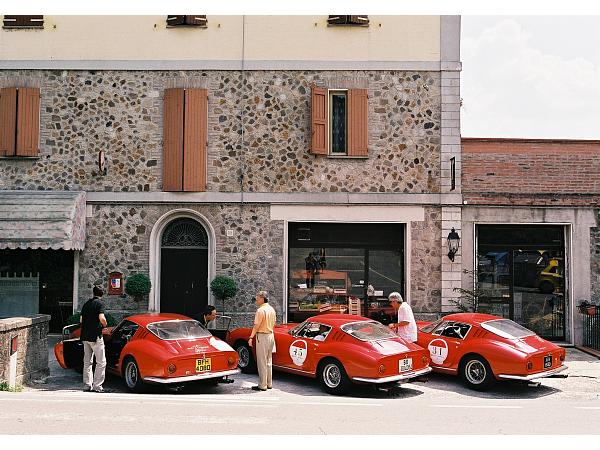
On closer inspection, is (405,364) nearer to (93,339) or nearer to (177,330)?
(177,330)

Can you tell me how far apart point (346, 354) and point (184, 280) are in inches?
273

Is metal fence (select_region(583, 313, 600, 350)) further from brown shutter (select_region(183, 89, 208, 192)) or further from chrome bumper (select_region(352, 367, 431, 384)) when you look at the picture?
brown shutter (select_region(183, 89, 208, 192))

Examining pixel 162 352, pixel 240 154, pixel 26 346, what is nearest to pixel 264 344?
pixel 162 352

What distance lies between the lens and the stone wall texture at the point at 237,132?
16.3 meters

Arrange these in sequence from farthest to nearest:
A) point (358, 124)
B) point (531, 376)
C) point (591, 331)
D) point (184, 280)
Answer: point (184, 280), point (358, 124), point (591, 331), point (531, 376)

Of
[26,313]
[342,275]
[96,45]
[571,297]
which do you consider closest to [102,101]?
[96,45]

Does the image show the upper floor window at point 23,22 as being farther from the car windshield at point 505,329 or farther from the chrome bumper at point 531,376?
the chrome bumper at point 531,376

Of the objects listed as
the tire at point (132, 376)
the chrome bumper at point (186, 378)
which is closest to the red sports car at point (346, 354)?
the chrome bumper at point (186, 378)

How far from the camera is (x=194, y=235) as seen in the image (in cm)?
1659

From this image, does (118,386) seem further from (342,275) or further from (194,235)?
(342,275)

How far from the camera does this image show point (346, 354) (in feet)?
34.9

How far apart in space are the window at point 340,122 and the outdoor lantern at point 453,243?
9.97 feet

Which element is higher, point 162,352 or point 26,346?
point 162,352

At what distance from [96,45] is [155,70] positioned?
5.70 feet
